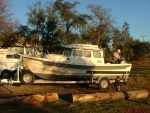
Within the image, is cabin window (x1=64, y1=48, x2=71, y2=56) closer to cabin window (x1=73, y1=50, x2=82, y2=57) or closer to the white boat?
the white boat

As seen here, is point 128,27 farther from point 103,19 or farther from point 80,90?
point 80,90

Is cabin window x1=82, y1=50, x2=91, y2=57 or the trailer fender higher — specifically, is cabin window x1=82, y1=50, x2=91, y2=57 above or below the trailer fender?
above

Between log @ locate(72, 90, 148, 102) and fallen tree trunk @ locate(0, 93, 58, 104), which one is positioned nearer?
fallen tree trunk @ locate(0, 93, 58, 104)

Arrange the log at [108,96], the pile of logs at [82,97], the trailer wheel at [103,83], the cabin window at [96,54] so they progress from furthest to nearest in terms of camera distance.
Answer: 1. the cabin window at [96,54]
2. the trailer wheel at [103,83]
3. the log at [108,96]
4. the pile of logs at [82,97]

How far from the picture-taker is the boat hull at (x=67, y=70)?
1773 cm

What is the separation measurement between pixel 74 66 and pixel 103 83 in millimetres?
2095

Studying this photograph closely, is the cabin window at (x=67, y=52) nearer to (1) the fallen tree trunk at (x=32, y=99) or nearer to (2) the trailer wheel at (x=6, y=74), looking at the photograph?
(1) the fallen tree trunk at (x=32, y=99)

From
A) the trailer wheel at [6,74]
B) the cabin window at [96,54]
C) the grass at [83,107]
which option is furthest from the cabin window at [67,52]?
the trailer wheel at [6,74]

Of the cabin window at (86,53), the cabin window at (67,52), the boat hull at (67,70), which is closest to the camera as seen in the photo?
the boat hull at (67,70)

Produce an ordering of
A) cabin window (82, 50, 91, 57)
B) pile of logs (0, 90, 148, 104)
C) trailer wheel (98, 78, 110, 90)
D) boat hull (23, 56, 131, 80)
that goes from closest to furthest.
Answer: pile of logs (0, 90, 148, 104), boat hull (23, 56, 131, 80), trailer wheel (98, 78, 110, 90), cabin window (82, 50, 91, 57)

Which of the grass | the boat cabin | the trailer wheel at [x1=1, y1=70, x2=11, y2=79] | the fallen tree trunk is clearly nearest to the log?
the grass

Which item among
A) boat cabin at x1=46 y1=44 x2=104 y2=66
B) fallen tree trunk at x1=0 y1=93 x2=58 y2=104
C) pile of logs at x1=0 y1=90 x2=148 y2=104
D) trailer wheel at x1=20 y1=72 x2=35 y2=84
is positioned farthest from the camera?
boat cabin at x1=46 y1=44 x2=104 y2=66

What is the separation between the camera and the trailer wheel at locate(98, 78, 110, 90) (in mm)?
17903

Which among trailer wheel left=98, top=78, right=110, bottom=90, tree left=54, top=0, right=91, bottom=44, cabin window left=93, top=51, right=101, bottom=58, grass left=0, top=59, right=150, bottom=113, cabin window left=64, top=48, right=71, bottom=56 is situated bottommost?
grass left=0, top=59, right=150, bottom=113
